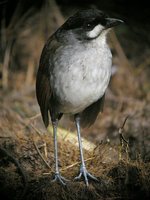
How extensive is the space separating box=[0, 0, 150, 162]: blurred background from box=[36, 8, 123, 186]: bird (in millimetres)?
2536

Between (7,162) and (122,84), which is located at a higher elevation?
(7,162)

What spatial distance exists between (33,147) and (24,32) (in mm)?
3864

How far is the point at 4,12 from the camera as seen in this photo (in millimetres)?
9109

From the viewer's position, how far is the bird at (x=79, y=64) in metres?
5.00

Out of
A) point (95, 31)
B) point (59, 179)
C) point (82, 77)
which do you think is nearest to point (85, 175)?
point (59, 179)

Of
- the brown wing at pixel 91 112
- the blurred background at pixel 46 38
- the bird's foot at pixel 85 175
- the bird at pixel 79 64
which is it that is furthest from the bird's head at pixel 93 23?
the blurred background at pixel 46 38

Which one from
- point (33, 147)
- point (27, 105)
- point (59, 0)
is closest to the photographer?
point (33, 147)

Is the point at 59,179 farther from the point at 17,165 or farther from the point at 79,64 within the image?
the point at 79,64

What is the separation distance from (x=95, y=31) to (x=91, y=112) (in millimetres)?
1053

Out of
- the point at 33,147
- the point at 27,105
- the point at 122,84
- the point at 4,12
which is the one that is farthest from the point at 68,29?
the point at 4,12

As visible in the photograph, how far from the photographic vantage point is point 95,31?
504 centimetres

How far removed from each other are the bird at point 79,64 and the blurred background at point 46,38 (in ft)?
8.32

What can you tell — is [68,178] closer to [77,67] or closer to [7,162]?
[7,162]

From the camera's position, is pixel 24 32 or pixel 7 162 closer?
pixel 7 162
